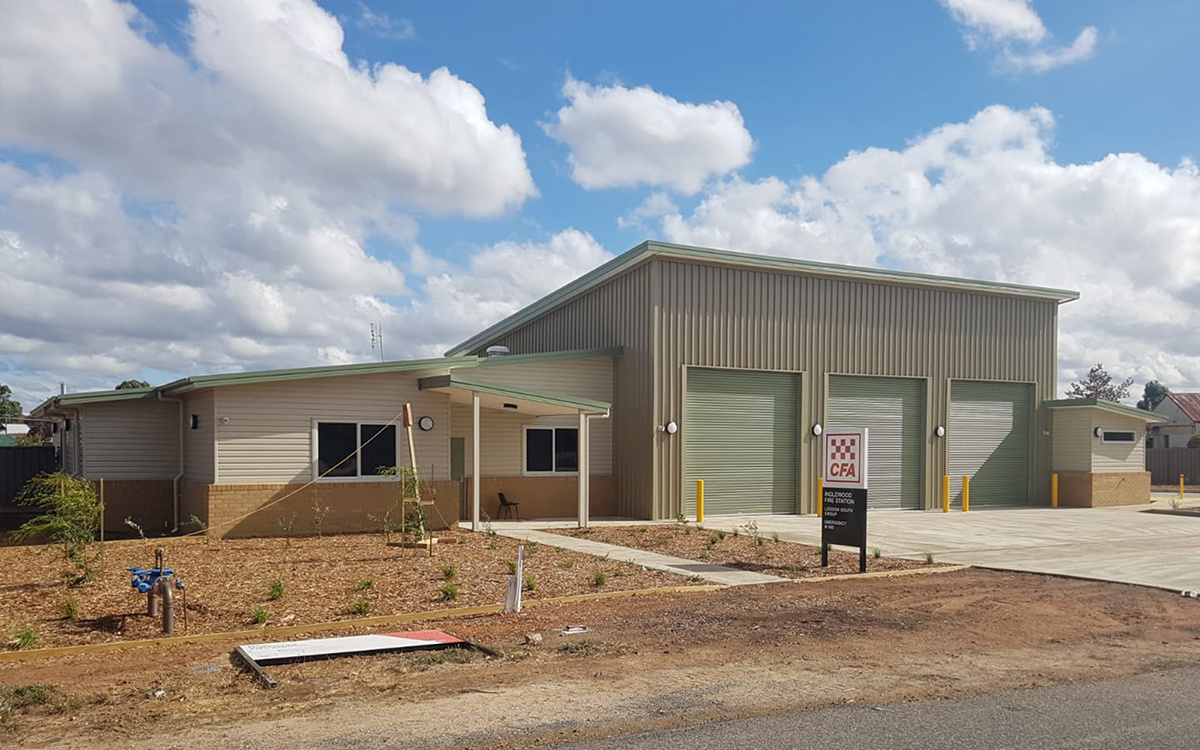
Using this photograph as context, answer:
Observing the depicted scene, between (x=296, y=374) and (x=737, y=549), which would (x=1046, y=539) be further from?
(x=296, y=374)

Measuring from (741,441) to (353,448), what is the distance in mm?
9937

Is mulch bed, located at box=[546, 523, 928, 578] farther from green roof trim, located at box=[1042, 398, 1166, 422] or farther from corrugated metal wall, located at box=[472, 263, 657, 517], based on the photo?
green roof trim, located at box=[1042, 398, 1166, 422]

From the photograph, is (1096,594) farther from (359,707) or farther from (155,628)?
(155,628)

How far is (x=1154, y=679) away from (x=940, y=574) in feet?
19.7

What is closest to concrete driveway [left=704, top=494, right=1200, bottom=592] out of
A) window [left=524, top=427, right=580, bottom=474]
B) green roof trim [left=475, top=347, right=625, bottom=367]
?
window [left=524, top=427, right=580, bottom=474]

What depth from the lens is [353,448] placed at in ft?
61.2

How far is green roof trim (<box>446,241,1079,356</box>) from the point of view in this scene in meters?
22.8

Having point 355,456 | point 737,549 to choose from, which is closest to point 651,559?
point 737,549

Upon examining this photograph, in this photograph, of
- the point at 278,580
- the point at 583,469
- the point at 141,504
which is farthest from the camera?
the point at 583,469

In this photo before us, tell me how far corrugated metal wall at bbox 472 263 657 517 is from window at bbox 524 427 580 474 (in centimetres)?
116

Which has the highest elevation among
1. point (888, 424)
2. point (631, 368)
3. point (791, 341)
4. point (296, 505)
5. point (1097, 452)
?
point (791, 341)

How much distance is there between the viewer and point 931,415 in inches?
1066

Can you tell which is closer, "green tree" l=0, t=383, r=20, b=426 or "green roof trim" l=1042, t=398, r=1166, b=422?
"green roof trim" l=1042, t=398, r=1166, b=422

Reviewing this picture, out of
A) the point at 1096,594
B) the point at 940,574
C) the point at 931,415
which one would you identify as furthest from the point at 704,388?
the point at 1096,594
